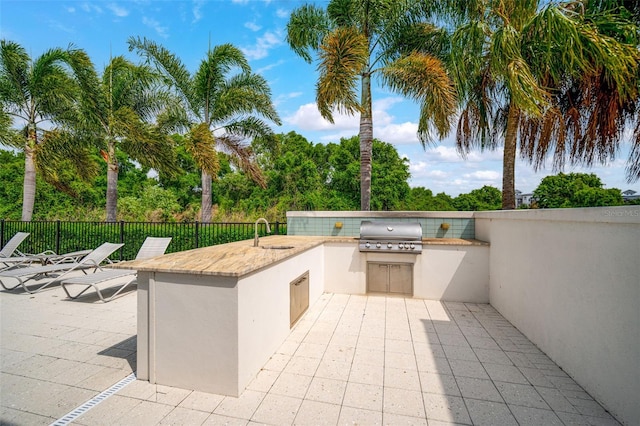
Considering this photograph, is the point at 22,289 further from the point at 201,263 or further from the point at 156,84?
the point at 156,84

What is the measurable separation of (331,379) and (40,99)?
13.8 m

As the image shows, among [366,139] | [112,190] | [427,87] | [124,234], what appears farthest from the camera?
[112,190]

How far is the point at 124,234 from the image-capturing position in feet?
30.0

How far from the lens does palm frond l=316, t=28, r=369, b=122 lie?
6.89 meters

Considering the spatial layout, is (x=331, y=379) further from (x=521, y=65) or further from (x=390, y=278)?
(x=521, y=65)

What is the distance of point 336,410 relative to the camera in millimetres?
2404

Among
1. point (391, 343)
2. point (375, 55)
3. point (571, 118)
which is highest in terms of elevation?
point (375, 55)

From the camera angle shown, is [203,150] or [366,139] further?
[203,150]

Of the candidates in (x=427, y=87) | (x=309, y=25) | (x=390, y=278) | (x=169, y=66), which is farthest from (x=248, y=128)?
(x=390, y=278)

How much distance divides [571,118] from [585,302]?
177 inches

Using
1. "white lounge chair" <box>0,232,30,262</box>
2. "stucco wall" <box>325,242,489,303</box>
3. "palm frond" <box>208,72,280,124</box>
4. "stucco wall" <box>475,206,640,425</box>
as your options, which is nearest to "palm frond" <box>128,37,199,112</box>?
"palm frond" <box>208,72,280,124</box>

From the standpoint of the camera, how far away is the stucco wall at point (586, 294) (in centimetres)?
219

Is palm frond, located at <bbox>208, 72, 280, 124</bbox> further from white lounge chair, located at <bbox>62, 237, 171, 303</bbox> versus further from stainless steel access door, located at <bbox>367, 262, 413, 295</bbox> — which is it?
stainless steel access door, located at <bbox>367, 262, 413, 295</bbox>

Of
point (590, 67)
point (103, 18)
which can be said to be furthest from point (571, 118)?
point (103, 18)
